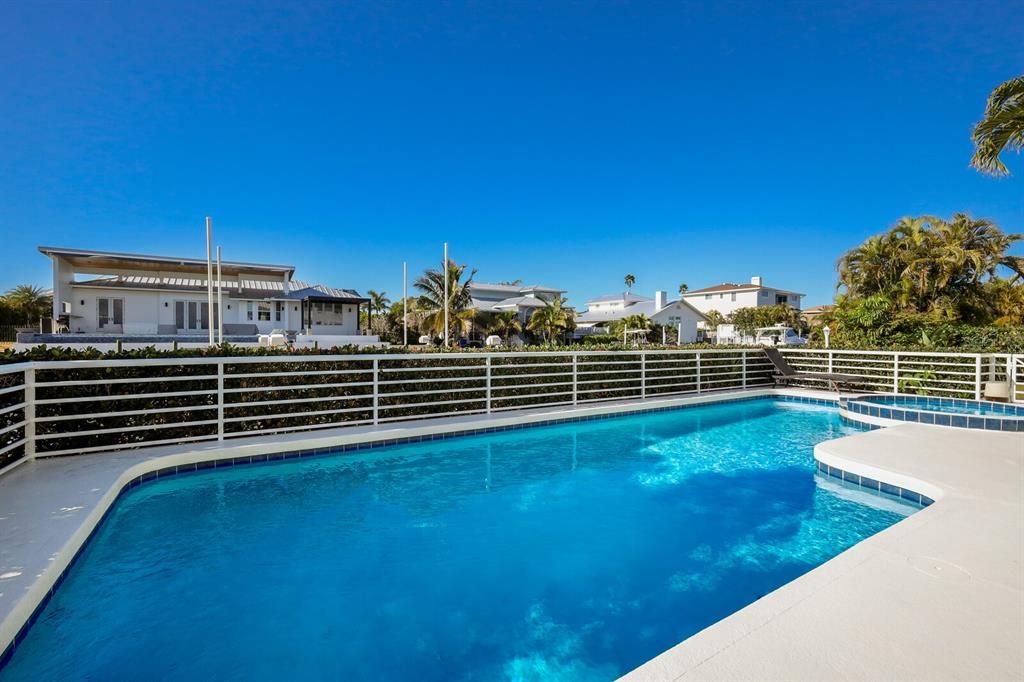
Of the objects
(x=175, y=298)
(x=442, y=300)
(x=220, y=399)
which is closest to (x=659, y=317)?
(x=442, y=300)

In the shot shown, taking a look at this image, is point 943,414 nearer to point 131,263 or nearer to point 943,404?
point 943,404

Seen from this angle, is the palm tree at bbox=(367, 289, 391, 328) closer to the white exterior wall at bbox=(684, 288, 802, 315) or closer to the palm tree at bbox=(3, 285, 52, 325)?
the palm tree at bbox=(3, 285, 52, 325)

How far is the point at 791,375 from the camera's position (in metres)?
14.1

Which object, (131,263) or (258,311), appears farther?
(258,311)

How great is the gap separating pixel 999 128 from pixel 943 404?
20.0 ft

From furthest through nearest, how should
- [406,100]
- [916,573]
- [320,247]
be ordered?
[320,247]
[406,100]
[916,573]

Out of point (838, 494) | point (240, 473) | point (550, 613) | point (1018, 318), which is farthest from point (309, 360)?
point (1018, 318)

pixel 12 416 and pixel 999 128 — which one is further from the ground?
pixel 999 128

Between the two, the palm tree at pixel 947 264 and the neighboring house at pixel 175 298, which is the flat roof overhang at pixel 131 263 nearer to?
the neighboring house at pixel 175 298

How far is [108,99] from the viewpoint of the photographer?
1381 centimetres

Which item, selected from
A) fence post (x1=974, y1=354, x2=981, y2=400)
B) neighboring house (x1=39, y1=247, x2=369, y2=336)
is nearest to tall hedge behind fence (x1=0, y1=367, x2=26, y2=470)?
neighboring house (x1=39, y1=247, x2=369, y2=336)

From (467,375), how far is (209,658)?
6.89 m

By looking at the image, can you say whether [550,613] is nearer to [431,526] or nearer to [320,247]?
[431,526]

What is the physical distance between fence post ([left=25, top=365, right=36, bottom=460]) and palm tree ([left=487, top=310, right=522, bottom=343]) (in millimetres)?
24128
